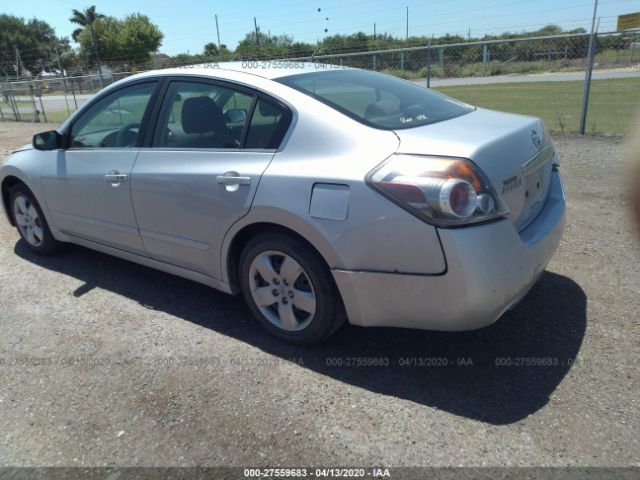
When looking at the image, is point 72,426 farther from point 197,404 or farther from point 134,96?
point 134,96

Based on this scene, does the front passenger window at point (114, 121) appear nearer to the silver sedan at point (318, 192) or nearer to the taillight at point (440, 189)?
the silver sedan at point (318, 192)

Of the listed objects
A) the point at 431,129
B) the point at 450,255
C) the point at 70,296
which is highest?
the point at 431,129

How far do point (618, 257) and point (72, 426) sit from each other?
3952mm

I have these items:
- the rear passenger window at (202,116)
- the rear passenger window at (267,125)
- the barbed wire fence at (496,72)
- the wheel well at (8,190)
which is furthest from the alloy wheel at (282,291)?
the barbed wire fence at (496,72)

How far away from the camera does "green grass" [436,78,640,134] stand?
1013 cm

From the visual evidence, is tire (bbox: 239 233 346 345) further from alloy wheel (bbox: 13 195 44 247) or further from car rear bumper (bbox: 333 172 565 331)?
alloy wheel (bbox: 13 195 44 247)

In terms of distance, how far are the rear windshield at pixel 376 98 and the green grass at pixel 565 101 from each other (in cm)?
565

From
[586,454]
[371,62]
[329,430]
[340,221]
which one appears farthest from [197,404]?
[371,62]

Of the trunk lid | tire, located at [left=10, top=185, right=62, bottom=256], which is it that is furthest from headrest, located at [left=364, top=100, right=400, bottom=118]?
tire, located at [left=10, top=185, right=62, bottom=256]

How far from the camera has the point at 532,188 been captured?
2.89m

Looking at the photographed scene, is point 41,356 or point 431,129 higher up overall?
point 431,129

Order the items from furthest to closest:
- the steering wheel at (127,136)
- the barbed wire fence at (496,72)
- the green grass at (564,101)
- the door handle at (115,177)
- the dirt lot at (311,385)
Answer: the barbed wire fence at (496,72) → the green grass at (564,101) → the steering wheel at (127,136) → the door handle at (115,177) → the dirt lot at (311,385)

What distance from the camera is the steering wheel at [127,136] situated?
3.75 meters

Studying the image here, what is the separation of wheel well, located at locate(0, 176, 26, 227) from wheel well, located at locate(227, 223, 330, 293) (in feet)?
8.86
